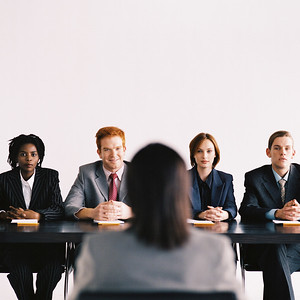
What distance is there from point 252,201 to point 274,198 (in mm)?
173

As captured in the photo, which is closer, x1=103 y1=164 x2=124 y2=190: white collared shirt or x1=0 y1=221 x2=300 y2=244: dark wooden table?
x1=0 y1=221 x2=300 y2=244: dark wooden table

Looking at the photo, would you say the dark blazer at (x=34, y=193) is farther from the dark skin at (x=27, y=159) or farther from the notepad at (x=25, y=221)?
the notepad at (x=25, y=221)

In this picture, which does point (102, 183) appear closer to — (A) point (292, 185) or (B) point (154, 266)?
(A) point (292, 185)

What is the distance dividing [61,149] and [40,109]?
0.51 metres

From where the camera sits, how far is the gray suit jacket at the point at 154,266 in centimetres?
128

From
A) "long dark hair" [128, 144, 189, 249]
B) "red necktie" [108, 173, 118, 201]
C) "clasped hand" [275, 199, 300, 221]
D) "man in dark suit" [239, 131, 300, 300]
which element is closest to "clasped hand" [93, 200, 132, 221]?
"red necktie" [108, 173, 118, 201]

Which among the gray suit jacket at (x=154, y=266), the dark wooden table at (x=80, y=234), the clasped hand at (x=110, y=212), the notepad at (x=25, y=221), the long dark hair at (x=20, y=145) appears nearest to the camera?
the gray suit jacket at (x=154, y=266)

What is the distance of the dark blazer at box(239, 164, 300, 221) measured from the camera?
4012 mm

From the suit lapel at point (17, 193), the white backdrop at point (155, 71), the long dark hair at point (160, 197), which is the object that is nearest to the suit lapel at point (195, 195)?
the suit lapel at point (17, 193)

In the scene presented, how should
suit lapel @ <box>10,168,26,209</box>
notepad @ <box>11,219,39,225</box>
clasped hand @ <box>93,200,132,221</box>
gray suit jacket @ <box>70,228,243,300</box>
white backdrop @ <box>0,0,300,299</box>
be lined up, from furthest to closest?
white backdrop @ <box>0,0,300,299</box>
suit lapel @ <box>10,168,26,209</box>
clasped hand @ <box>93,200,132,221</box>
notepad @ <box>11,219,39,225</box>
gray suit jacket @ <box>70,228,243,300</box>

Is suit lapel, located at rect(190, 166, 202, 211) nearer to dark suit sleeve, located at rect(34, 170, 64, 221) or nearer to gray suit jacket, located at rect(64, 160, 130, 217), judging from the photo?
gray suit jacket, located at rect(64, 160, 130, 217)

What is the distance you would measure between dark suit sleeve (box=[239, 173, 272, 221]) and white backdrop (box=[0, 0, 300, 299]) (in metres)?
1.63

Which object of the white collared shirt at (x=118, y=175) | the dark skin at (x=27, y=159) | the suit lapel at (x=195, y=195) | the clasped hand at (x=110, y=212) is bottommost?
the clasped hand at (x=110, y=212)

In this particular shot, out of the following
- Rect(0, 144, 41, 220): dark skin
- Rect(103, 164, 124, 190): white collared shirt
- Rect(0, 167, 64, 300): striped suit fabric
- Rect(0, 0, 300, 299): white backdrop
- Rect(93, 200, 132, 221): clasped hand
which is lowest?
Rect(0, 167, 64, 300): striped suit fabric
